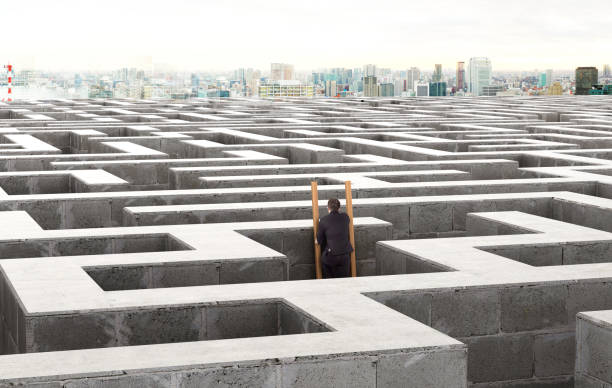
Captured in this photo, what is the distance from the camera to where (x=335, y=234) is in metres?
14.1

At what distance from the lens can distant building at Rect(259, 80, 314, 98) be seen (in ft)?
282

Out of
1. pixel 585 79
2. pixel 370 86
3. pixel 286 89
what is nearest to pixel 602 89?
pixel 585 79

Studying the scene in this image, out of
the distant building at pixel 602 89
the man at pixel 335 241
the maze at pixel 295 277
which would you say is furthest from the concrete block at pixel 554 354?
the distant building at pixel 602 89

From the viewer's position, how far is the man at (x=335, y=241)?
14.1 metres

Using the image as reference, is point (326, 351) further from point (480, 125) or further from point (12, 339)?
point (480, 125)

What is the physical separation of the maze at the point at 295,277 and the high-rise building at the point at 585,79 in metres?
75.1

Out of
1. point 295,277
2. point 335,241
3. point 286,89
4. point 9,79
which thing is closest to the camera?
point 335,241

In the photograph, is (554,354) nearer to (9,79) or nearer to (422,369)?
(422,369)

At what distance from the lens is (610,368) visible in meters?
9.82

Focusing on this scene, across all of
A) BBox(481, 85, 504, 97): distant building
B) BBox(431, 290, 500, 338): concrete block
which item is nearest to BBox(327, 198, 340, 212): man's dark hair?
BBox(431, 290, 500, 338): concrete block

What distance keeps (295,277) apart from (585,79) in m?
87.5

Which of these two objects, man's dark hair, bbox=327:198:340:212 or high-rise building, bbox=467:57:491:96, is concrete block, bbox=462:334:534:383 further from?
high-rise building, bbox=467:57:491:96

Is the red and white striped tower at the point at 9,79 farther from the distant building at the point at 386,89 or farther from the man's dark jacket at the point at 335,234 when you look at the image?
the distant building at the point at 386,89

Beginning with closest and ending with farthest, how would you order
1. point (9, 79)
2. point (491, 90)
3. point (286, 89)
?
1. point (9, 79)
2. point (286, 89)
3. point (491, 90)
